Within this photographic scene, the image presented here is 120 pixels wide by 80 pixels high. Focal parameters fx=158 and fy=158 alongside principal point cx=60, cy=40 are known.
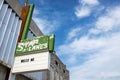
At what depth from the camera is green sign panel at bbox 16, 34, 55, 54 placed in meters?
11.3

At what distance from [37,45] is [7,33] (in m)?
2.48

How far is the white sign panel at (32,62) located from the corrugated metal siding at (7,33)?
61 cm

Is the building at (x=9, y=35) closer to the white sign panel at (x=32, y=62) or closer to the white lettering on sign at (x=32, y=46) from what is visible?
the white sign panel at (x=32, y=62)

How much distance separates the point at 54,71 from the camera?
20641 mm

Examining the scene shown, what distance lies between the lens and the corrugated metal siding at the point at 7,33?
437 inches

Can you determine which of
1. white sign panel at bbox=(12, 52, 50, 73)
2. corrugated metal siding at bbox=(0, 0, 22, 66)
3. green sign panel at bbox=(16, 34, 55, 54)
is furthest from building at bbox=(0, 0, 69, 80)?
green sign panel at bbox=(16, 34, 55, 54)

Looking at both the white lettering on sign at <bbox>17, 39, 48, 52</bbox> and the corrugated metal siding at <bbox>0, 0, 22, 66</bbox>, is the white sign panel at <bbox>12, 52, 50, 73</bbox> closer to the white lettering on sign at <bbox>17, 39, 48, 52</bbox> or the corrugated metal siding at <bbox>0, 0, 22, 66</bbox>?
the white lettering on sign at <bbox>17, 39, 48, 52</bbox>

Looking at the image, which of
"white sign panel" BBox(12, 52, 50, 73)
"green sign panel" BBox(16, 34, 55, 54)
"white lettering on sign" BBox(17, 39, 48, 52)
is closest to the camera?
"white sign panel" BBox(12, 52, 50, 73)

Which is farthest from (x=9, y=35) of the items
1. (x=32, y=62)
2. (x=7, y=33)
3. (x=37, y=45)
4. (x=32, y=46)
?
(x=32, y=62)

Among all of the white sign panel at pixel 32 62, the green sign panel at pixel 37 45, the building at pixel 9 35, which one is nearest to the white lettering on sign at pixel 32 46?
the green sign panel at pixel 37 45

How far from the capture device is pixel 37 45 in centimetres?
1160

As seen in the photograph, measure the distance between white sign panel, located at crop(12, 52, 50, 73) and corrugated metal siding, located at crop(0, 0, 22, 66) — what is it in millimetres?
607

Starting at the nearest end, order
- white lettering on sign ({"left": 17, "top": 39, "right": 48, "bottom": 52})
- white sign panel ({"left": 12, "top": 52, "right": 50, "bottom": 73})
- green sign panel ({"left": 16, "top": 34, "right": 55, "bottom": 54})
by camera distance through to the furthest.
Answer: white sign panel ({"left": 12, "top": 52, "right": 50, "bottom": 73}) → green sign panel ({"left": 16, "top": 34, "right": 55, "bottom": 54}) → white lettering on sign ({"left": 17, "top": 39, "right": 48, "bottom": 52})

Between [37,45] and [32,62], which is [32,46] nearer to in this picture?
[37,45]
